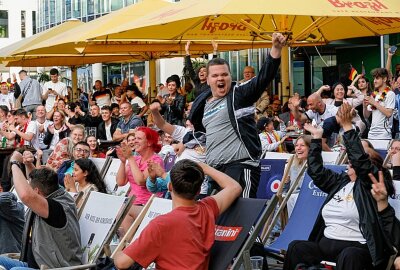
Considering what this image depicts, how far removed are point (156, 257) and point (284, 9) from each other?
181 inches

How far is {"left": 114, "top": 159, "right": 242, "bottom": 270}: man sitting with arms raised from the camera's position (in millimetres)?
4934

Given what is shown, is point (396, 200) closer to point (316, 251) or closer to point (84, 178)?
point (316, 251)

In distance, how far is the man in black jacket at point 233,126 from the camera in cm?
652

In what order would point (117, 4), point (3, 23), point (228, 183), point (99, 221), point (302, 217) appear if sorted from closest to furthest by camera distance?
point (228, 183) < point (99, 221) < point (302, 217) < point (117, 4) < point (3, 23)

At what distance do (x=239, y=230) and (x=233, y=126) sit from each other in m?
1.23

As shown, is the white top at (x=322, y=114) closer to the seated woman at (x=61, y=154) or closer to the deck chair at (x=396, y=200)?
the seated woman at (x=61, y=154)

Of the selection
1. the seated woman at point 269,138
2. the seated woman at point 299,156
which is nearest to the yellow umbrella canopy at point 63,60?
the seated woman at point 269,138

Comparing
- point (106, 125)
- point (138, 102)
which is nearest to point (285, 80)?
point (106, 125)

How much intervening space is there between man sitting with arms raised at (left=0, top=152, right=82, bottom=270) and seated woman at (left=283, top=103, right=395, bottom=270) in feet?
5.36

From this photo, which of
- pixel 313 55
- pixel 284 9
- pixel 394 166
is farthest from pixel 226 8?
pixel 313 55

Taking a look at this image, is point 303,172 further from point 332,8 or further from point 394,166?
point 332,8

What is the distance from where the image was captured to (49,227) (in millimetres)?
6227

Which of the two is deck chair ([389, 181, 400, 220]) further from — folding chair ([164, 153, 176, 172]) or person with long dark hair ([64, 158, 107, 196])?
folding chair ([164, 153, 176, 172])

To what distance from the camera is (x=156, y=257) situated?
4996 millimetres
